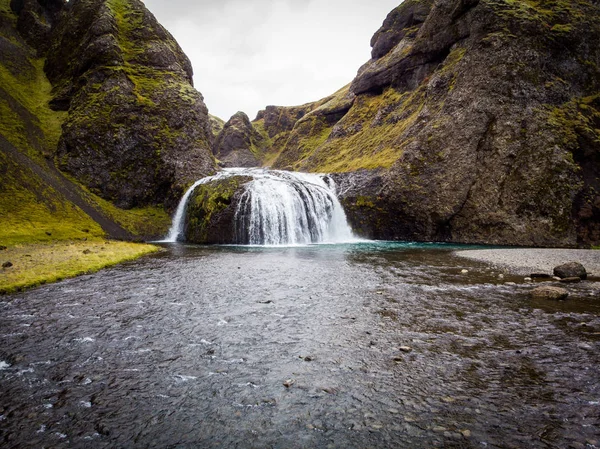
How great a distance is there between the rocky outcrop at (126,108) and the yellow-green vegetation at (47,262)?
24.0 meters

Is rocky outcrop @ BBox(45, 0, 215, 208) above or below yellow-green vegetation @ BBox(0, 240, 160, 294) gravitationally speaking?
above

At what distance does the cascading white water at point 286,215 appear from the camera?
35562mm

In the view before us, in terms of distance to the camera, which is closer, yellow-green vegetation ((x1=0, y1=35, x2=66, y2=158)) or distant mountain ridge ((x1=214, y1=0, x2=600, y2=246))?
distant mountain ridge ((x1=214, y1=0, x2=600, y2=246))

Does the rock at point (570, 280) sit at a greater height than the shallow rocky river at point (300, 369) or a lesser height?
greater

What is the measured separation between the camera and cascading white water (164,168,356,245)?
3556 cm

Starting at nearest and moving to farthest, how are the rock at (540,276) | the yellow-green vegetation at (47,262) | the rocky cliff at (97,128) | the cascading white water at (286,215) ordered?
the yellow-green vegetation at (47,262) → the rock at (540,276) → the rocky cliff at (97,128) → the cascading white water at (286,215)

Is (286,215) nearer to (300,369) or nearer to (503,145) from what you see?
(503,145)

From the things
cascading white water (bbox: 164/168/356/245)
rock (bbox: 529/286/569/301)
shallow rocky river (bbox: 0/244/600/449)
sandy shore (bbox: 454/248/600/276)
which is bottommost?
shallow rocky river (bbox: 0/244/600/449)

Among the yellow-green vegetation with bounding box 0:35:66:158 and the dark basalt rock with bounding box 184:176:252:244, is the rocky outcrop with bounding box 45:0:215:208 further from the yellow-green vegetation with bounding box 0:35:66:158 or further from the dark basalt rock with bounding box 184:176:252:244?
the dark basalt rock with bounding box 184:176:252:244

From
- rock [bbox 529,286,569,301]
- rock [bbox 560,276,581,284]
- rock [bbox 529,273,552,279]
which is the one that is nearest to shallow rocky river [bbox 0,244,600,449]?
rock [bbox 529,286,569,301]

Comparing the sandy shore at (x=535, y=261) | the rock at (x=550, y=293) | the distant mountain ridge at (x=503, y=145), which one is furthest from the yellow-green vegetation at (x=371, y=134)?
the rock at (x=550, y=293)

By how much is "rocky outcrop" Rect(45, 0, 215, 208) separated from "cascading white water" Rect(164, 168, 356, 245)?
38.0 feet

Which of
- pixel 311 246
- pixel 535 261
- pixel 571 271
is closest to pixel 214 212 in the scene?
pixel 311 246

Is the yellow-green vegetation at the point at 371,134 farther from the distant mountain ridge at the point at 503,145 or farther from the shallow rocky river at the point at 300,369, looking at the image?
the shallow rocky river at the point at 300,369
